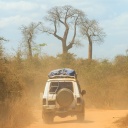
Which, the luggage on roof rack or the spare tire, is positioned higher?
the luggage on roof rack

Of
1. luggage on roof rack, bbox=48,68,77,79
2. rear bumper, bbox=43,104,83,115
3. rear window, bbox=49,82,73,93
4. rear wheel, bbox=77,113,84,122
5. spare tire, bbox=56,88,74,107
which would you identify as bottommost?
rear wheel, bbox=77,113,84,122

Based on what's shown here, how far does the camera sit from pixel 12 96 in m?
15.5

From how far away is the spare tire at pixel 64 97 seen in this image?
49.3 ft

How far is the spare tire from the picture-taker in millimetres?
15016

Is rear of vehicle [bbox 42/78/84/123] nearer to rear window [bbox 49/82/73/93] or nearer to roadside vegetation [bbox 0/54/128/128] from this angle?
rear window [bbox 49/82/73/93]

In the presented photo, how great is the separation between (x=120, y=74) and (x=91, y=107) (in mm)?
4117

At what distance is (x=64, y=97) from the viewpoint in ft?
49.2

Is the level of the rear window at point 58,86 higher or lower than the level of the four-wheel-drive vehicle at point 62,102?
higher

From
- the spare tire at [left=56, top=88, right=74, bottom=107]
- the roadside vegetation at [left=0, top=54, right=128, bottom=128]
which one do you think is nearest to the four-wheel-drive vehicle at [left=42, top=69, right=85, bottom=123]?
the spare tire at [left=56, top=88, right=74, bottom=107]

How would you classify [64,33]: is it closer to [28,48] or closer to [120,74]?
[28,48]

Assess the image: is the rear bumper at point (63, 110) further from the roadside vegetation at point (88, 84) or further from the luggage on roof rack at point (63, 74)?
the luggage on roof rack at point (63, 74)

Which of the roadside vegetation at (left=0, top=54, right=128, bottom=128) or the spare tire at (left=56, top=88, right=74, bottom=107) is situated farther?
the roadside vegetation at (left=0, top=54, right=128, bottom=128)

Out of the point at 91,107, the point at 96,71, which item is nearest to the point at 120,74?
the point at 96,71

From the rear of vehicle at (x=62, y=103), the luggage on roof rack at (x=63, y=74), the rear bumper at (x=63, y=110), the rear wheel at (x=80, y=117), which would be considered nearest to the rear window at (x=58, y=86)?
the rear of vehicle at (x=62, y=103)
